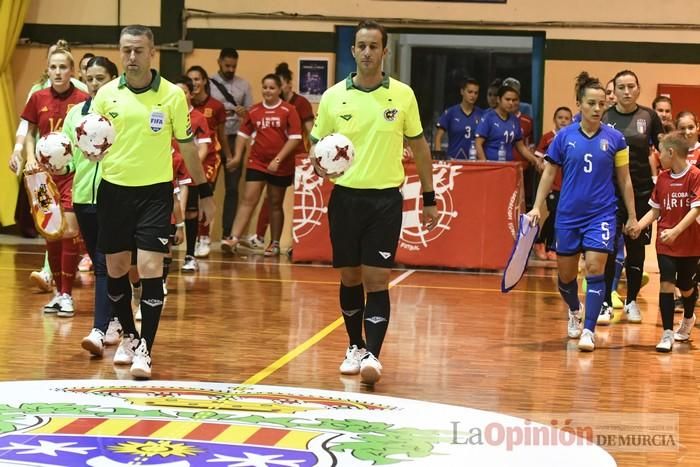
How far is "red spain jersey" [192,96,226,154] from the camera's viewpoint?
1449 centimetres

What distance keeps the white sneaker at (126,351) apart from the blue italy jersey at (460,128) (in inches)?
320

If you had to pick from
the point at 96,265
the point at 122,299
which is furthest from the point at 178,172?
the point at 122,299

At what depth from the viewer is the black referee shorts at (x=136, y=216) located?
730 cm

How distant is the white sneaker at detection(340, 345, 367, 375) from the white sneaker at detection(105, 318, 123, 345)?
1.73m

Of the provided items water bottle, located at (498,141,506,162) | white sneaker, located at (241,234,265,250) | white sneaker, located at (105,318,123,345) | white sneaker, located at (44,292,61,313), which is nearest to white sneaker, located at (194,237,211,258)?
white sneaker, located at (241,234,265,250)

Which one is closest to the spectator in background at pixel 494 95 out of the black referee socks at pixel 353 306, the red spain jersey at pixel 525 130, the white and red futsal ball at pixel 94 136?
the red spain jersey at pixel 525 130

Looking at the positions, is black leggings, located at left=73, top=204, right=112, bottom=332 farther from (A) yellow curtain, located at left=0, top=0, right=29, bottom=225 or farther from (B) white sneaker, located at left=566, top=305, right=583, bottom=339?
(A) yellow curtain, located at left=0, top=0, right=29, bottom=225

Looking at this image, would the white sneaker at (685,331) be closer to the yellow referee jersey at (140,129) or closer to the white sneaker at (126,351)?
the white sneaker at (126,351)

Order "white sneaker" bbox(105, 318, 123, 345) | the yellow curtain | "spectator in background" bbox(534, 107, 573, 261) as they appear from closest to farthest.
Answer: "white sneaker" bbox(105, 318, 123, 345), "spectator in background" bbox(534, 107, 573, 261), the yellow curtain

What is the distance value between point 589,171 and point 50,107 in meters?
4.28

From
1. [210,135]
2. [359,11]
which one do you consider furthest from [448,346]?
[359,11]

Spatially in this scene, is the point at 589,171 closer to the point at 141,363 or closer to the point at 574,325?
the point at 574,325

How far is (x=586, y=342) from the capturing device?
8.89 m

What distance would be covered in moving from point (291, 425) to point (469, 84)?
984 cm
